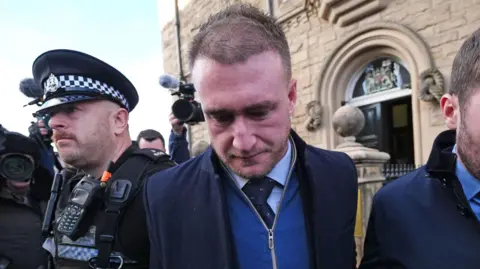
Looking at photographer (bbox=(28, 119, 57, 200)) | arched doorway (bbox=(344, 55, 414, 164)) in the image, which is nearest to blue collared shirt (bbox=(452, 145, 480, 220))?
photographer (bbox=(28, 119, 57, 200))

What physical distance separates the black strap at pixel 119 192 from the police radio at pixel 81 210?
0.16 feet

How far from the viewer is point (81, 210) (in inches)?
55.7

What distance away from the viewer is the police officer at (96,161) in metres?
1.40

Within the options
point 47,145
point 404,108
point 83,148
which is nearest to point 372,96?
point 404,108

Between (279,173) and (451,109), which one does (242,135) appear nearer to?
(279,173)

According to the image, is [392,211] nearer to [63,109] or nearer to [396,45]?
[63,109]

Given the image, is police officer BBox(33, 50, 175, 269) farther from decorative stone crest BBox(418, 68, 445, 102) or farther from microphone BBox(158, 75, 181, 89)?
decorative stone crest BBox(418, 68, 445, 102)

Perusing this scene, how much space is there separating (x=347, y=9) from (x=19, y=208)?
5213 millimetres

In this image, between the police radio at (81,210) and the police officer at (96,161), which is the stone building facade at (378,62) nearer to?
the police officer at (96,161)

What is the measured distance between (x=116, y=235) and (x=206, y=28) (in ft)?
2.69

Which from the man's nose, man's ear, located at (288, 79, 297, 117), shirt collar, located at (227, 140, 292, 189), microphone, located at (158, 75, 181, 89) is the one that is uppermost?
microphone, located at (158, 75, 181, 89)

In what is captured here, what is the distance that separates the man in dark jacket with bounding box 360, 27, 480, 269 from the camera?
1098 mm

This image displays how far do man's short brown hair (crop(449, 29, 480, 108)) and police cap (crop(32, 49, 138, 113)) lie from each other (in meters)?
1.34

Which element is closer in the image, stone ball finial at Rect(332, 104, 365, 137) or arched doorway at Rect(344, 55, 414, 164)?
stone ball finial at Rect(332, 104, 365, 137)
